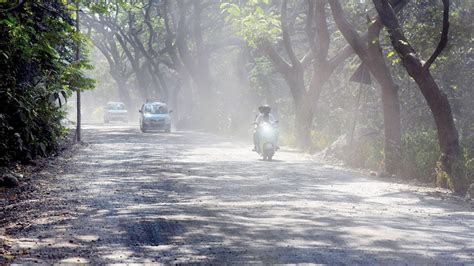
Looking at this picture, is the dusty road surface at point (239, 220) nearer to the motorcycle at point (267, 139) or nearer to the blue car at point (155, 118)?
the motorcycle at point (267, 139)

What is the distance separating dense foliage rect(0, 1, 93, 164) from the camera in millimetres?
17406

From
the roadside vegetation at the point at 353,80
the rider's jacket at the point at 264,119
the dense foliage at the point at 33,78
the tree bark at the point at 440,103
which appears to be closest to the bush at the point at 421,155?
the roadside vegetation at the point at 353,80

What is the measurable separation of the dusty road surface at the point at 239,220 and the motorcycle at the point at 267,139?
378 cm

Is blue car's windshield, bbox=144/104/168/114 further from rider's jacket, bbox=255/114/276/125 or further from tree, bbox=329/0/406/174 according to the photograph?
tree, bbox=329/0/406/174

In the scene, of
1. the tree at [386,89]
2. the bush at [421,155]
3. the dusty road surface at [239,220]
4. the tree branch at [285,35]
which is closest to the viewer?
the dusty road surface at [239,220]

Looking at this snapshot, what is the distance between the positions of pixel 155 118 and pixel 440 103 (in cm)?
2874

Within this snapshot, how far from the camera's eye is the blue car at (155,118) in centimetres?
4384

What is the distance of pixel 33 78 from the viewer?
21.9 meters

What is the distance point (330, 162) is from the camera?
77.1 ft

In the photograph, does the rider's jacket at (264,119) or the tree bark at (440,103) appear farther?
the rider's jacket at (264,119)

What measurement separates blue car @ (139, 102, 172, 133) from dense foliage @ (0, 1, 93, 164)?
19900 millimetres

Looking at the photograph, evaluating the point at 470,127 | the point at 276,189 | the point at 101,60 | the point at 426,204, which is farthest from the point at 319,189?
the point at 101,60

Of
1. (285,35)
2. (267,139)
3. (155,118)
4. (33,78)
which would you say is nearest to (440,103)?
(267,139)

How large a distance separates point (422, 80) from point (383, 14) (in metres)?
2.12
